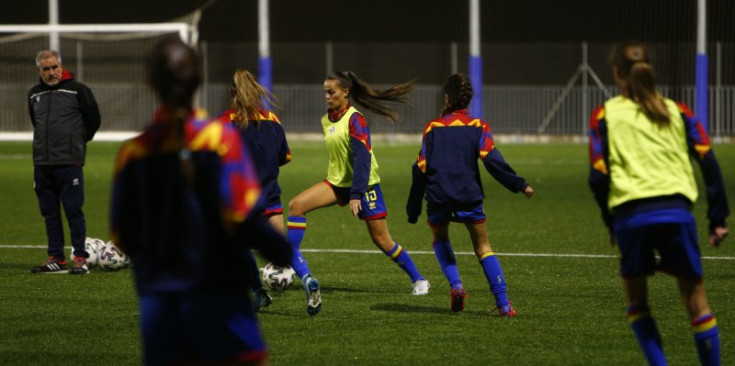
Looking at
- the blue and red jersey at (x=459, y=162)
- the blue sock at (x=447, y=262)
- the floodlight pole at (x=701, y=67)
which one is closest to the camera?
the blue and red jersey at (x=459, y=162)

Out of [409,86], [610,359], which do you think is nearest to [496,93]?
[409,86]

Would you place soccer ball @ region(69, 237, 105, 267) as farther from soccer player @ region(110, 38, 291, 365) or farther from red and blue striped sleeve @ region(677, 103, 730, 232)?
soccer player @ region(110, 38, 291, 365)

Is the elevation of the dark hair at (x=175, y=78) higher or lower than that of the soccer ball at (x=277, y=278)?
higher

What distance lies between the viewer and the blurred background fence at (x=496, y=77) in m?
34.9

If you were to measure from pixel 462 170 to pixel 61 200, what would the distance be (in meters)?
4.37

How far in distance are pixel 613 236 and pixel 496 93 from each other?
2998 cm

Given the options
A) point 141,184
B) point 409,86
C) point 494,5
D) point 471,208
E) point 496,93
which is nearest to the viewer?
point 141,184

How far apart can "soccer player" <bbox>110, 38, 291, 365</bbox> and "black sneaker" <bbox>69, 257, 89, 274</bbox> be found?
7150 mm

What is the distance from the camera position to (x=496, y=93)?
35.1m

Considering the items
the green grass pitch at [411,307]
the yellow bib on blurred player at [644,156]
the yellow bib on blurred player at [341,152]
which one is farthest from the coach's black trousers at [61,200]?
the yellow bib on blurred player at [644,156]

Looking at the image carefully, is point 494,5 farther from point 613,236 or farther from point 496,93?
point 613,236

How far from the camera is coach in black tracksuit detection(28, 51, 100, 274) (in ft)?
34.0

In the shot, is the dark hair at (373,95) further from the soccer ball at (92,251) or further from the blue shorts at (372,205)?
the soccer ball at (92,251)

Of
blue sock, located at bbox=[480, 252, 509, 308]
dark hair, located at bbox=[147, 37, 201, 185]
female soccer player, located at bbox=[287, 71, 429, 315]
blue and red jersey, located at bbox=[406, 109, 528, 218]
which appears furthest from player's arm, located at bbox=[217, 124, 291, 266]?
female soccer player, located at bbox=[287, 71, 429, 315]
